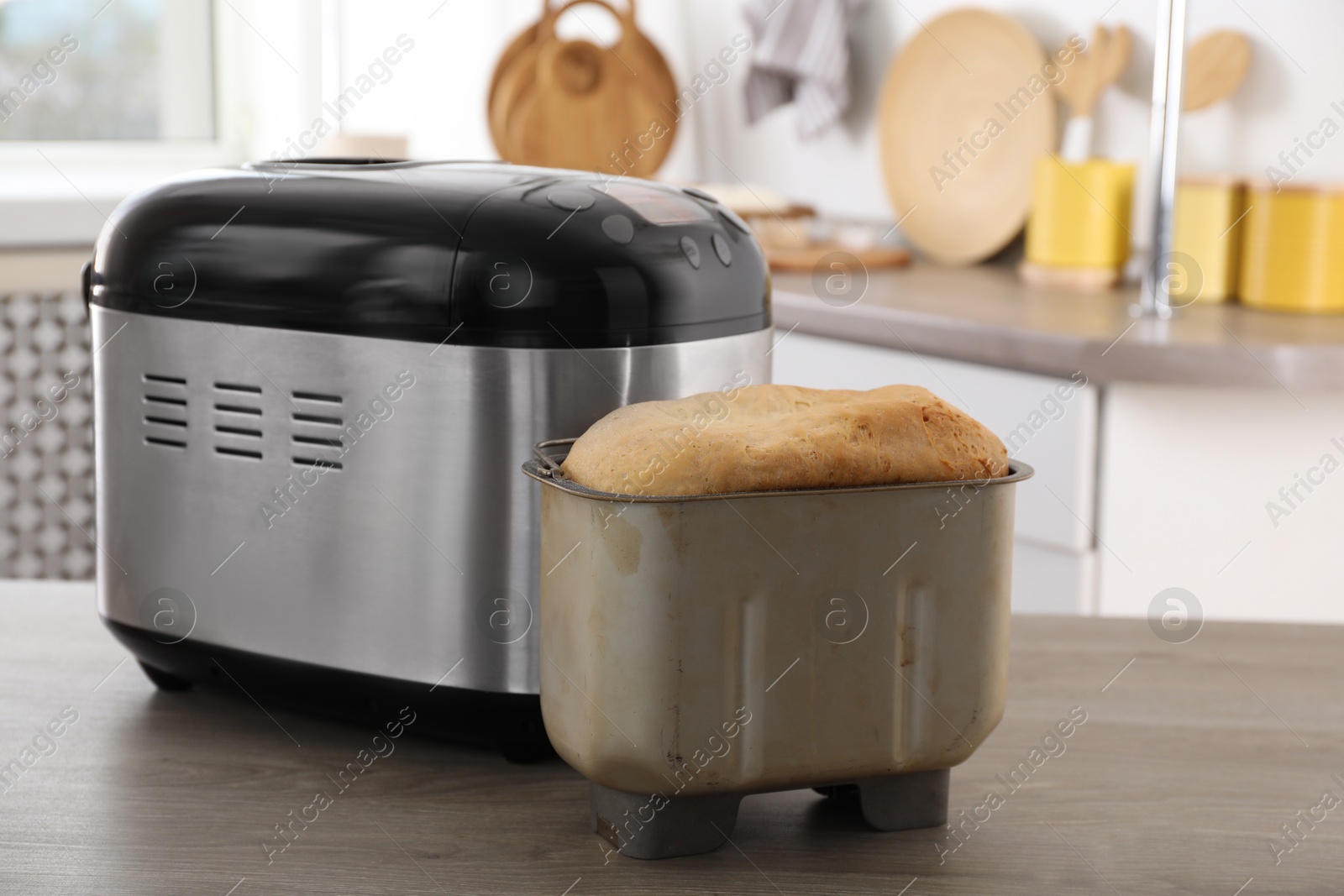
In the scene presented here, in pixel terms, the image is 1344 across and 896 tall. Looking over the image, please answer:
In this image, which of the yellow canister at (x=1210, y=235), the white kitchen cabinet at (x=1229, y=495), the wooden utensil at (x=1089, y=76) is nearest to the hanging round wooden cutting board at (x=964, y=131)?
the wooden utensil at (x=1089, y=76)

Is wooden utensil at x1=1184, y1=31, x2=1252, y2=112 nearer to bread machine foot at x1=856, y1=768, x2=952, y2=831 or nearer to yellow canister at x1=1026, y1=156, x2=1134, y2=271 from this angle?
yellow canister at x1=1026, y1=156, x2=1134, y2=271

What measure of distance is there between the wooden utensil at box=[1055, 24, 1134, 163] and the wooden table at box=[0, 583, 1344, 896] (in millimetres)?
1289

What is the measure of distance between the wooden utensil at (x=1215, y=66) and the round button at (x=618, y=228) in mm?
1370

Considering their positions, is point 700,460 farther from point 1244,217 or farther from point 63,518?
point 63,518

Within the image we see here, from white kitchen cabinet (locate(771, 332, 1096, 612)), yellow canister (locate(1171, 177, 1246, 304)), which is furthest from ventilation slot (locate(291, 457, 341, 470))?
yellow canister (locate(1171, 177, 1246, 304))

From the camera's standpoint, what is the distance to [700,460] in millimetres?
542

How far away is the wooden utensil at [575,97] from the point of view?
2273mm

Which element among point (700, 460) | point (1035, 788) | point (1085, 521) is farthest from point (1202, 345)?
point (700, 460)

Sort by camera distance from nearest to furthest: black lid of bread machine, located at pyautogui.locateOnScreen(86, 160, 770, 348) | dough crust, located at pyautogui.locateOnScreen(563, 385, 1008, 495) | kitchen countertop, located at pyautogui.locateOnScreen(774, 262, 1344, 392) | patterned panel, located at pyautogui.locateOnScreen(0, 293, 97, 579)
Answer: dough crust, located at pyautogui.locateOnScreen(563, 385, 1008, 495)
black lid of bread machine, located at pyautogui.locateOnScreen(86, 160, 770, 348)
kitchen countertop, located at pyautogui.locateOnScreen(774, 262, 1344, 392)
patterned panel, located at pyautogui.locateOnScreen(0, 293, 97, 579)

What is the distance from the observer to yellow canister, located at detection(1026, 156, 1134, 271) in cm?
190

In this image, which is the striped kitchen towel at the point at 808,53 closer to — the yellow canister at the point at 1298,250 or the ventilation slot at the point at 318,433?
the yellow canister at the point at 1298,250

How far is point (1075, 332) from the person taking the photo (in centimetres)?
150

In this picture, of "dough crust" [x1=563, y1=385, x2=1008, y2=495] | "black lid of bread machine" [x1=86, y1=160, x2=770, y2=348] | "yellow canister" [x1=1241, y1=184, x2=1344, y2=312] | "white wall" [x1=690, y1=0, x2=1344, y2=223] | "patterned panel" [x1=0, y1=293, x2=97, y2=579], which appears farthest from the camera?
"patterned panel" [x1=0, y1=293, x2=97, y2=579]

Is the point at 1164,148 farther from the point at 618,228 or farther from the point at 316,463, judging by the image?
the point at 316,463
